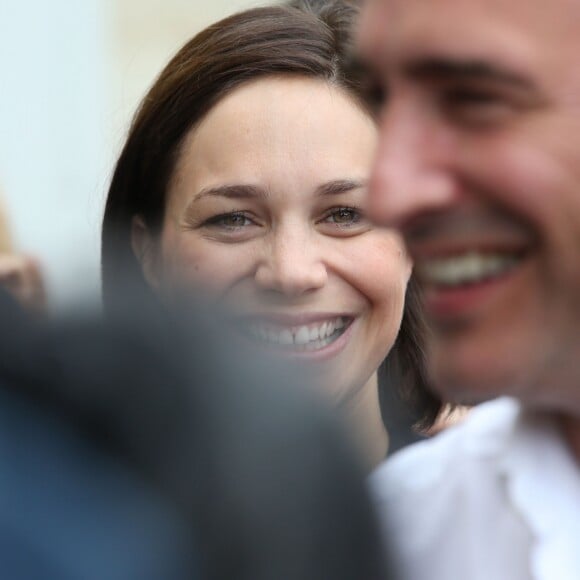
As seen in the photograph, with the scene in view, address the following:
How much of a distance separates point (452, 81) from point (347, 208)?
1.22m

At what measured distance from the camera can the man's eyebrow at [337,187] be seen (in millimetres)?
2617

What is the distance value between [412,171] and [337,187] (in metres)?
1.20

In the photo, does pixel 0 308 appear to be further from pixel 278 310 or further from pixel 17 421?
pixel 278 310

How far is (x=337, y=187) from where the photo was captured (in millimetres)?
2633

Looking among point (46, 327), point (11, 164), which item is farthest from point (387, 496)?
point (11, 164)

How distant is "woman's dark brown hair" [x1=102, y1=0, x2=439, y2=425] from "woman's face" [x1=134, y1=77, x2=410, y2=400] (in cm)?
5

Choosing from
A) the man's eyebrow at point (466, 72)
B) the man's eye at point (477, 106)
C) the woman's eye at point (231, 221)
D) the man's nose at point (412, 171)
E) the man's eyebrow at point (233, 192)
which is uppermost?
the man's eyebrow at point (233, 192)

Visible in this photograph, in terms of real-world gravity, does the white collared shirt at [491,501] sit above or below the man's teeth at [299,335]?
below

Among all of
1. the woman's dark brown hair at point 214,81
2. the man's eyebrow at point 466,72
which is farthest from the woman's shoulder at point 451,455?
the woman's dark brown hair at point 214,81

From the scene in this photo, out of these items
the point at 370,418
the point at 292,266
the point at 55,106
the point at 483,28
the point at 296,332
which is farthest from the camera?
the point at 55,106

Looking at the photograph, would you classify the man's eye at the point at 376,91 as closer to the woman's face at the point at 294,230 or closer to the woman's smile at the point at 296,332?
the woman's face at the point at 294,230

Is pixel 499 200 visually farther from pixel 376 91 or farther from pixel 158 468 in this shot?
pixel 158 468

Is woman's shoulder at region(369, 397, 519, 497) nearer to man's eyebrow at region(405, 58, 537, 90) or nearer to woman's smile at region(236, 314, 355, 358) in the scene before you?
man's eyebrow at region(405, 58, 537, 90)

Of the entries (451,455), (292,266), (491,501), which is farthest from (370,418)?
(491,501)
